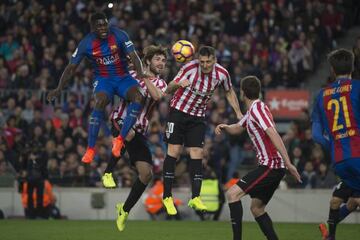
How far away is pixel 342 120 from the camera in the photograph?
32.5ft

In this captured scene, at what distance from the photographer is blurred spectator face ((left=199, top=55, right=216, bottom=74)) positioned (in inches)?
503

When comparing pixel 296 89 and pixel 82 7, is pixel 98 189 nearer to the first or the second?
pixel 296 89

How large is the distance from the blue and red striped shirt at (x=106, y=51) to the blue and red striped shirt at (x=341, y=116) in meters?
3.90

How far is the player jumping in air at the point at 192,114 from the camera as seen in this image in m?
12.9

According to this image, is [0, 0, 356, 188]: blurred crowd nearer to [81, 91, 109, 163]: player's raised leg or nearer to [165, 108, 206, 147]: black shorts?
[165, 108, 206, 147]: black shorts

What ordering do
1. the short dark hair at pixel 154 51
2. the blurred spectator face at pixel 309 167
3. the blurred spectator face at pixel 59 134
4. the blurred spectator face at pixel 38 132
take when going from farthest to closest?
the blurred spectator face at pixel 59 134, the blurred spectator face at pixel 38 132, the blurred spectator face at pixel 309 167, the short dark hair at pixel 154 51

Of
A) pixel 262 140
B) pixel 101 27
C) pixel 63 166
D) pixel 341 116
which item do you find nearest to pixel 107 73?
pixel 101 27

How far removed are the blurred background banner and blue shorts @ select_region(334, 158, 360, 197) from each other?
12690 millimetres

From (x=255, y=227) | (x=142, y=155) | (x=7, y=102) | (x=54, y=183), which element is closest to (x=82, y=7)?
(x=7, y=102)

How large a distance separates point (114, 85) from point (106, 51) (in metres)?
0.49

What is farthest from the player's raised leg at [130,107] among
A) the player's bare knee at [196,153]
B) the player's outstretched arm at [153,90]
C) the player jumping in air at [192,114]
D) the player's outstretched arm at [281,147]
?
the player's outstretched arm at [281,147]

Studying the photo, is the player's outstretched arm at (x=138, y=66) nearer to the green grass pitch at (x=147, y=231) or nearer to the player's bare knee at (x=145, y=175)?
the player's bare knee at (x=145, y=175)

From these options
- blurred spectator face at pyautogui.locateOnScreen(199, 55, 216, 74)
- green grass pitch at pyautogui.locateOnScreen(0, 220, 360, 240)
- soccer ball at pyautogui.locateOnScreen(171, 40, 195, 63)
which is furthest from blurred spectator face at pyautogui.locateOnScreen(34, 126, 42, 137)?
blurred spectator face at pyautogui.locateOnScreen(199, 55, 216, 74)

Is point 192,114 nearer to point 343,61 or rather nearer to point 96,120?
point 96,120
